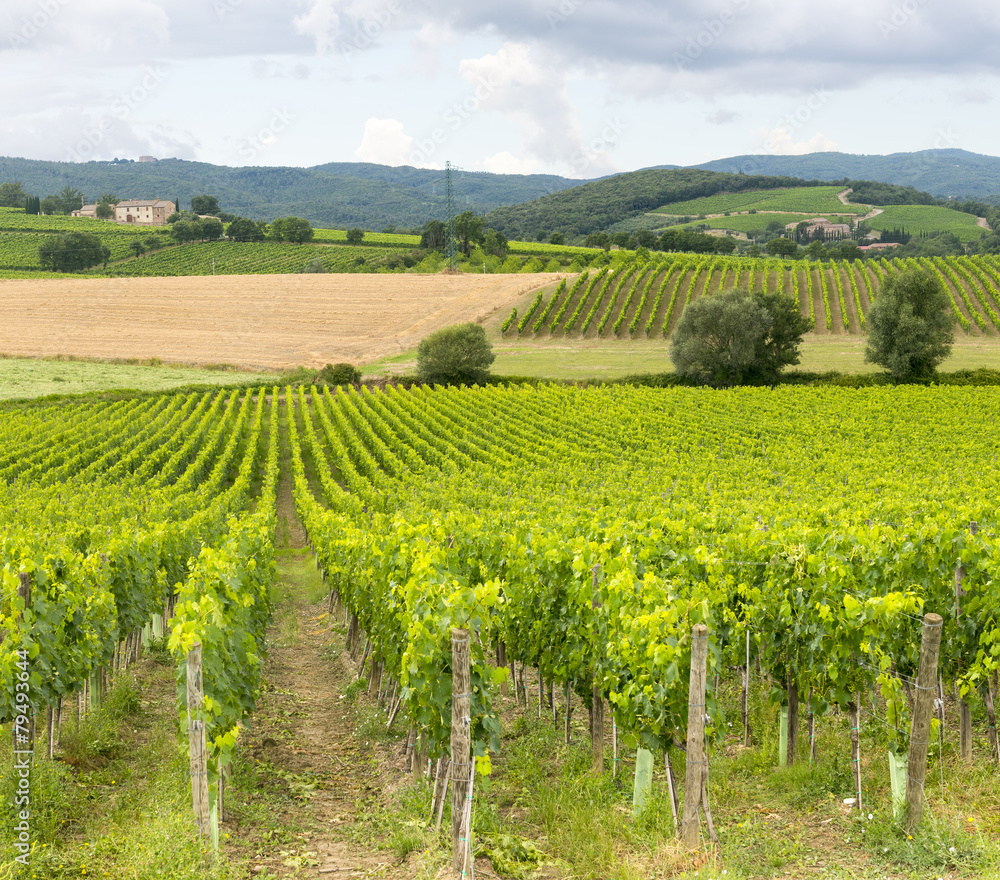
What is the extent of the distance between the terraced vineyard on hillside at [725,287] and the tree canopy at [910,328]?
12294 millimetres

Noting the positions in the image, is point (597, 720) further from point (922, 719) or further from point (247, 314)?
point (247, 314)

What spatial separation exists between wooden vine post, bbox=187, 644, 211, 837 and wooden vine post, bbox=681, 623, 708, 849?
11.3 feet

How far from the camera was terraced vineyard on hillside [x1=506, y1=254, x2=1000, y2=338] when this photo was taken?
63.3m

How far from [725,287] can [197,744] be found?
70.1 metres

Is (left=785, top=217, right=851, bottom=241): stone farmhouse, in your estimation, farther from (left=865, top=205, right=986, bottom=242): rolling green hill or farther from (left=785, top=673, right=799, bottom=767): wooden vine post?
(left=785, top=673, right=799, bottom=767): wooden vine post

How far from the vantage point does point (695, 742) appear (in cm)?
559

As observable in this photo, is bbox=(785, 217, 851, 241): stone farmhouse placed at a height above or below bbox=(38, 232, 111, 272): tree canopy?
above

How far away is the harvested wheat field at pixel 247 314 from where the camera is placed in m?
62.8

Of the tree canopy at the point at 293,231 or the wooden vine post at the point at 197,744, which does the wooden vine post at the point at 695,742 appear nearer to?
the wooden vine post at the point at 197,744

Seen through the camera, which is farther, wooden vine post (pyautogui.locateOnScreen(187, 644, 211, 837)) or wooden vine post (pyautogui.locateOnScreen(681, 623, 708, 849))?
wooden vine post (pyautogui.locateOnScreen(187, 644, 211, 837))

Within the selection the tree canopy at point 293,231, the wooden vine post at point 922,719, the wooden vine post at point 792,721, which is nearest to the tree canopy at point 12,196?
the tree canopy at point 293,231

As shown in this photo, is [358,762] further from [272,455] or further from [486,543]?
[272,455]

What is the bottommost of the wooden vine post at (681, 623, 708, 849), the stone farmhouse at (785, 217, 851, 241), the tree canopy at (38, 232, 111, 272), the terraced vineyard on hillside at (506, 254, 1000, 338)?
the wooden vine post at (681, 623, 708, 849)

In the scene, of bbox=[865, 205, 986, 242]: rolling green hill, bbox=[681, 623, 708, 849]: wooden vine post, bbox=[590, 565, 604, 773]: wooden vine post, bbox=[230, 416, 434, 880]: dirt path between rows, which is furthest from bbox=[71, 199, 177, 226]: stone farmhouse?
bbox=[681, 623, 708, 849]: wooden vine post
